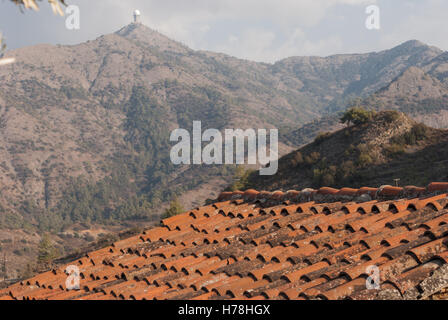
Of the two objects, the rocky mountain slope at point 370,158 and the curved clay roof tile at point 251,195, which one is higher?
the rocky mountain slope at point 370,158

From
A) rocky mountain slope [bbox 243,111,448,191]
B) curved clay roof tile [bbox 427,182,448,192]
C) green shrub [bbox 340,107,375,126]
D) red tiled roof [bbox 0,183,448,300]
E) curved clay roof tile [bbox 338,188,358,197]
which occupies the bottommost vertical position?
red tiled roof [bbox 0,183,448,300]

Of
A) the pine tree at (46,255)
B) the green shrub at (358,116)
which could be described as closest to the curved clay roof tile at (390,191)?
the pine tree at (46,255)

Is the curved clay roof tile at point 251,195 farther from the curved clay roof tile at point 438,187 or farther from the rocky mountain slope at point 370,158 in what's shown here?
the rocky mountain slope at point 370,158

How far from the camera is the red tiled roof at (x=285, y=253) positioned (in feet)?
17.2

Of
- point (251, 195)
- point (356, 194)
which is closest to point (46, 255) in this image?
point (251, 195)

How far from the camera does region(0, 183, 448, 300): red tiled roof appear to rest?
5232 mm

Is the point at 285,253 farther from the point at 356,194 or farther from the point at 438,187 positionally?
the point at 438,187

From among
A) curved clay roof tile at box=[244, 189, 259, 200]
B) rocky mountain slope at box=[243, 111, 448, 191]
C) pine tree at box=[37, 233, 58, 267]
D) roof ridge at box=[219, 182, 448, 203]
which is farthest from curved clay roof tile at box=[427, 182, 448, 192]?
pine tree at box=[37, 233, 58, 267]

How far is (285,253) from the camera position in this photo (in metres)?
6.64

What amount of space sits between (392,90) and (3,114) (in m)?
150

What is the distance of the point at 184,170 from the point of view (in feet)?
608

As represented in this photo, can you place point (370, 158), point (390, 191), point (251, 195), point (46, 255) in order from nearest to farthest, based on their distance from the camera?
point (390, 191) → point (251, 195) → point (370, 158) → point (46, 255)

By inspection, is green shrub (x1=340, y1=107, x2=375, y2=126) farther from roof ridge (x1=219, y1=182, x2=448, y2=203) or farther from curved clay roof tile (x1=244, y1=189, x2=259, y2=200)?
roof ridge (x1=219, y1=182, x2=448, y2=203)

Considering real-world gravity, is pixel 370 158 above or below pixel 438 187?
above
